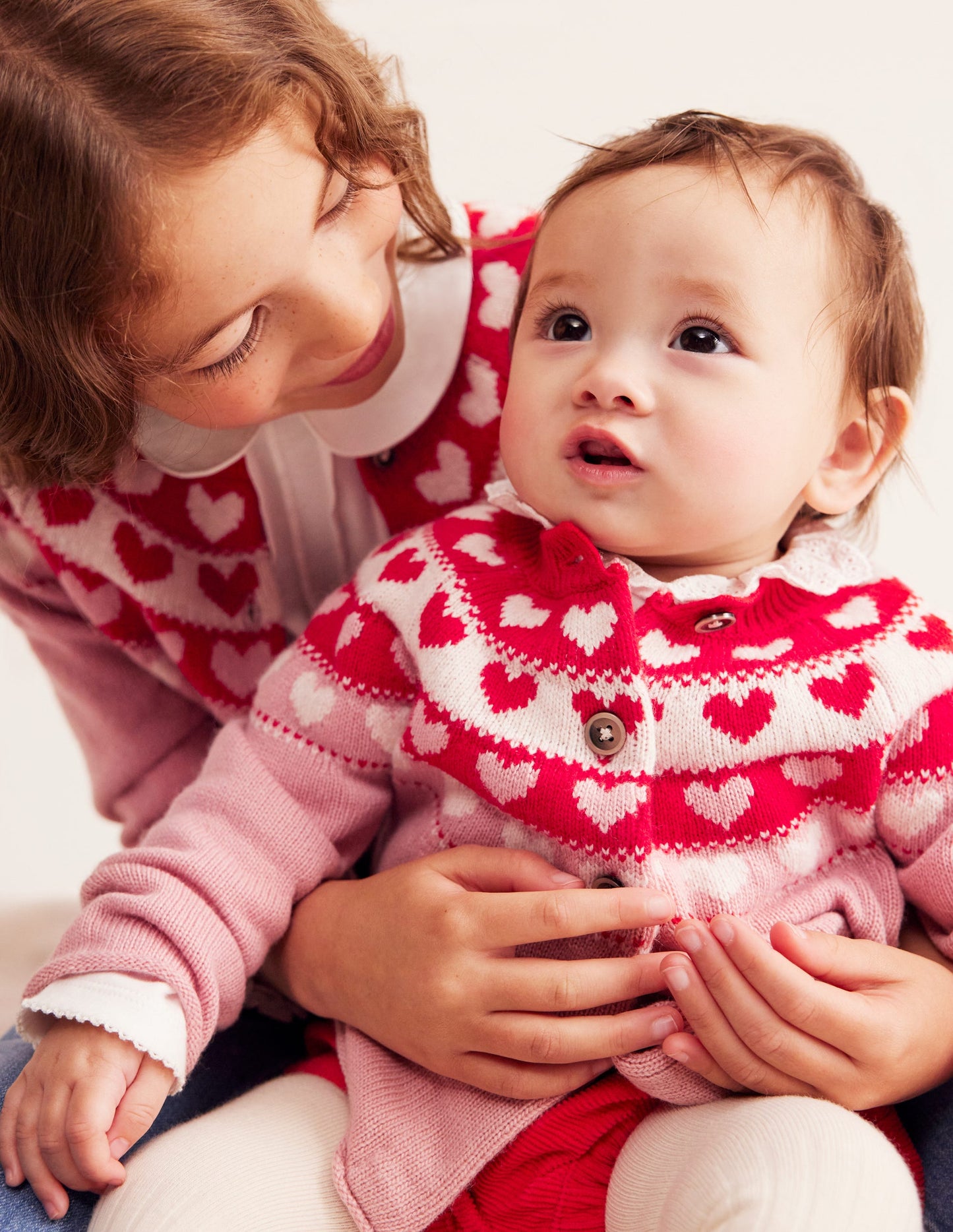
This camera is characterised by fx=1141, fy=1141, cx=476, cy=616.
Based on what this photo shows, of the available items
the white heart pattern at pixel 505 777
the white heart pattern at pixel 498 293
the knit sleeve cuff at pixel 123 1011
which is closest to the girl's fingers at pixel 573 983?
the white heart pattern at pixel 505 777

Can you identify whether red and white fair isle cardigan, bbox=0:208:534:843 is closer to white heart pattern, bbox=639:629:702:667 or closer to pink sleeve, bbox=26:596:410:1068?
pink sleeve, bbox=26:596:410:1068

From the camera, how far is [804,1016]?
2.18ft

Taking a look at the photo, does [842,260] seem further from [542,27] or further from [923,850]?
[542,27]

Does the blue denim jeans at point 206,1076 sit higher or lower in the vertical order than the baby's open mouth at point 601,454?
lower

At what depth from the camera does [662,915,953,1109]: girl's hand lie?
67 cm

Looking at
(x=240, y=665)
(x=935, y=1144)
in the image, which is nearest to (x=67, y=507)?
(x=240, y=665)

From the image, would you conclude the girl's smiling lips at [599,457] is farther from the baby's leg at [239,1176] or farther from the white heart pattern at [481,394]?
the baby's leg at [239,1176]

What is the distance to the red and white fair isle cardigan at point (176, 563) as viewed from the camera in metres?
1.00

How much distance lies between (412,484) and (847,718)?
45 centimetres

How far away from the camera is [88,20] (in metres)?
0.65

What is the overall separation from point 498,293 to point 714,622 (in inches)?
16.1

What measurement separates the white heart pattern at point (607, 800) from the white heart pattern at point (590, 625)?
9 cm

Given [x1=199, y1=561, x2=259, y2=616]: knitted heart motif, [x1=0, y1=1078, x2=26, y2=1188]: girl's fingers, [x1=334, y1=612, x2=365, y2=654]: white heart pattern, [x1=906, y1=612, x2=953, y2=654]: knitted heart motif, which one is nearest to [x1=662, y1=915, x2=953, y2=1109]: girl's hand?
[x1=906, y1=612, x2=953, y2=654]: knitted heart motif

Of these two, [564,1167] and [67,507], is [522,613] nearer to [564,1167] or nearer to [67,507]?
[564,1167]
